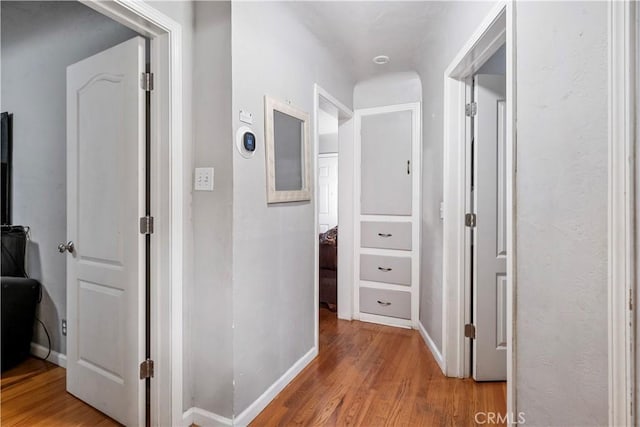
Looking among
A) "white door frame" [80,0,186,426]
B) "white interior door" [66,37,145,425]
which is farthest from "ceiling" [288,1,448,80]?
"white interior door" [66,37,145,425]

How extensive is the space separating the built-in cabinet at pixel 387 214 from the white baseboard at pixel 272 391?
1.04 metres

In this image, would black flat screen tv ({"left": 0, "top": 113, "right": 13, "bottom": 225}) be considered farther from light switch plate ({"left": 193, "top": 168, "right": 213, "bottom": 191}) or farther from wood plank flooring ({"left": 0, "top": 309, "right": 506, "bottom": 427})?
light switch plate ({"left": 193, "top": 168, "right": 213, "bottom": 191})

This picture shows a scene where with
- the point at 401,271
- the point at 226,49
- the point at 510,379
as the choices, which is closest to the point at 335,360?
the point at 401,271

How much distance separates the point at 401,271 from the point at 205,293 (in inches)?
80.2

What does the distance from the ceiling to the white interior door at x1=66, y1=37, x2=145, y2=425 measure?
119cm

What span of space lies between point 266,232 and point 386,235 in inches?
65.1

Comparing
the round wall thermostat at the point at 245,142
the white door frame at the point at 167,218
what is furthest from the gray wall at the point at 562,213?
the white door frame at the point at 167,218

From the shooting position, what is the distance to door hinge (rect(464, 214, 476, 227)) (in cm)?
211

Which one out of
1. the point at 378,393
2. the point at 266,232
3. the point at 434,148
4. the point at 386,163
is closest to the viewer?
the point at 266,232

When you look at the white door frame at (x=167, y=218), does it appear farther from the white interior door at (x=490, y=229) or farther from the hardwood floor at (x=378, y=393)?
the white interior door at (x=490, y=229)

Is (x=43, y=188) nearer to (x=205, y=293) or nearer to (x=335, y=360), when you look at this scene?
(x=205, y=293)

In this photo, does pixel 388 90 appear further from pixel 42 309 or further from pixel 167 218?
pixel 42 309

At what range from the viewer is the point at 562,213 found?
0.98m

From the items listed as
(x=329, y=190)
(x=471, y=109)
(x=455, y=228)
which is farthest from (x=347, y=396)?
(x=329, y=190)
